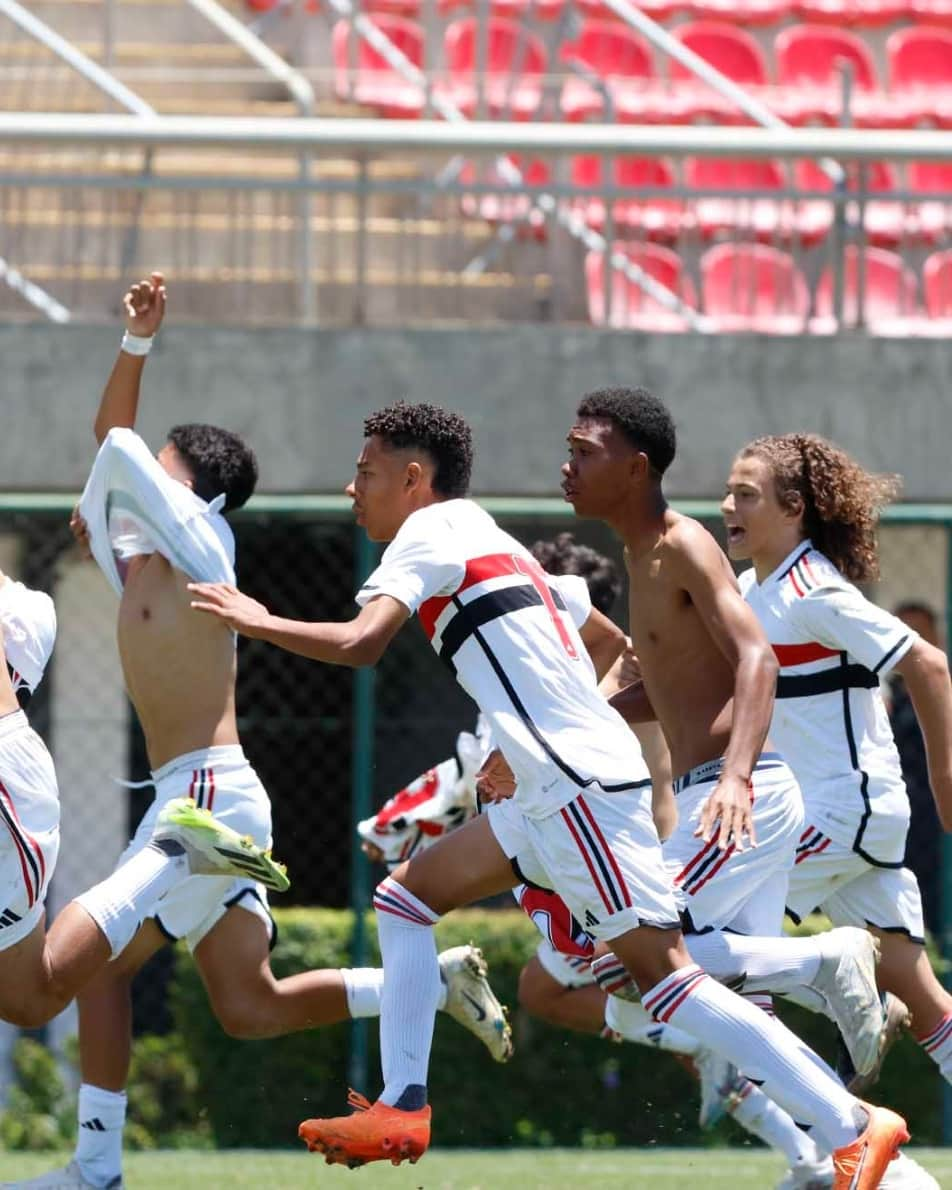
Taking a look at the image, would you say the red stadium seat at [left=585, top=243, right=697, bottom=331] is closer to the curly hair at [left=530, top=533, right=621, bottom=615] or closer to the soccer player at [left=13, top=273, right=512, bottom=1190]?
the curly hair at [left=530, top=533, right=621, bottom=615]

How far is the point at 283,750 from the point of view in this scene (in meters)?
9.97

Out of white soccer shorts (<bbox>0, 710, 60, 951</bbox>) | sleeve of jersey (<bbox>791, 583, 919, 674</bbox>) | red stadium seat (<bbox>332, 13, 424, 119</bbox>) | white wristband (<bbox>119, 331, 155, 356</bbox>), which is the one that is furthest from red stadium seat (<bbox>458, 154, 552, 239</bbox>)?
white soccer shorts (<bbox>0, 710, 60, 951</bbox>)

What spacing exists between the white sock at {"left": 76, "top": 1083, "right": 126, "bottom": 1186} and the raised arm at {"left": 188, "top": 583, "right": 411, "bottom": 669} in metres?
1.81

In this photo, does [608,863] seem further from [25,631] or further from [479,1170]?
[479,1170]

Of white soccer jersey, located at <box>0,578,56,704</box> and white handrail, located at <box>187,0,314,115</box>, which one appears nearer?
white soccer jersey, located at <box>0,578,56,704</box>

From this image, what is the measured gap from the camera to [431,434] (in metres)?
5.61

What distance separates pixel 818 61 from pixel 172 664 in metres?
10.5

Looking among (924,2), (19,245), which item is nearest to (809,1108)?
(19,245)

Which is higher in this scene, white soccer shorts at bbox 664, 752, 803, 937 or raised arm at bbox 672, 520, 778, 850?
→ raised arm at bbox 672, 520, 778, 850

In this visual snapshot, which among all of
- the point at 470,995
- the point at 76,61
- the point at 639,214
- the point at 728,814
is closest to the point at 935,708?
the point at 728,814

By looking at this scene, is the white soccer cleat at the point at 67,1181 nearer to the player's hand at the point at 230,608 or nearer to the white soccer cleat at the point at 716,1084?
the white soccer cleat at the point at 716,1084

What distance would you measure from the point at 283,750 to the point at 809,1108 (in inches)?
202

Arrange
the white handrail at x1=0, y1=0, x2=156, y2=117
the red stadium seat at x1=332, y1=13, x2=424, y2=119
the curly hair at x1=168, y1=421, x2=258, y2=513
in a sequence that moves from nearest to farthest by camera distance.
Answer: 1. the curly hair at x1=168, y1=421, x2=258, y2=513
2. the white handrail at x1=0, y1=0, x2=156, y2=117
3. the red stadium seat at x1=332, y1=13, x2=424, y2=119

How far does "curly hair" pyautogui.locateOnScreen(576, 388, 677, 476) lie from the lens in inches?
221
